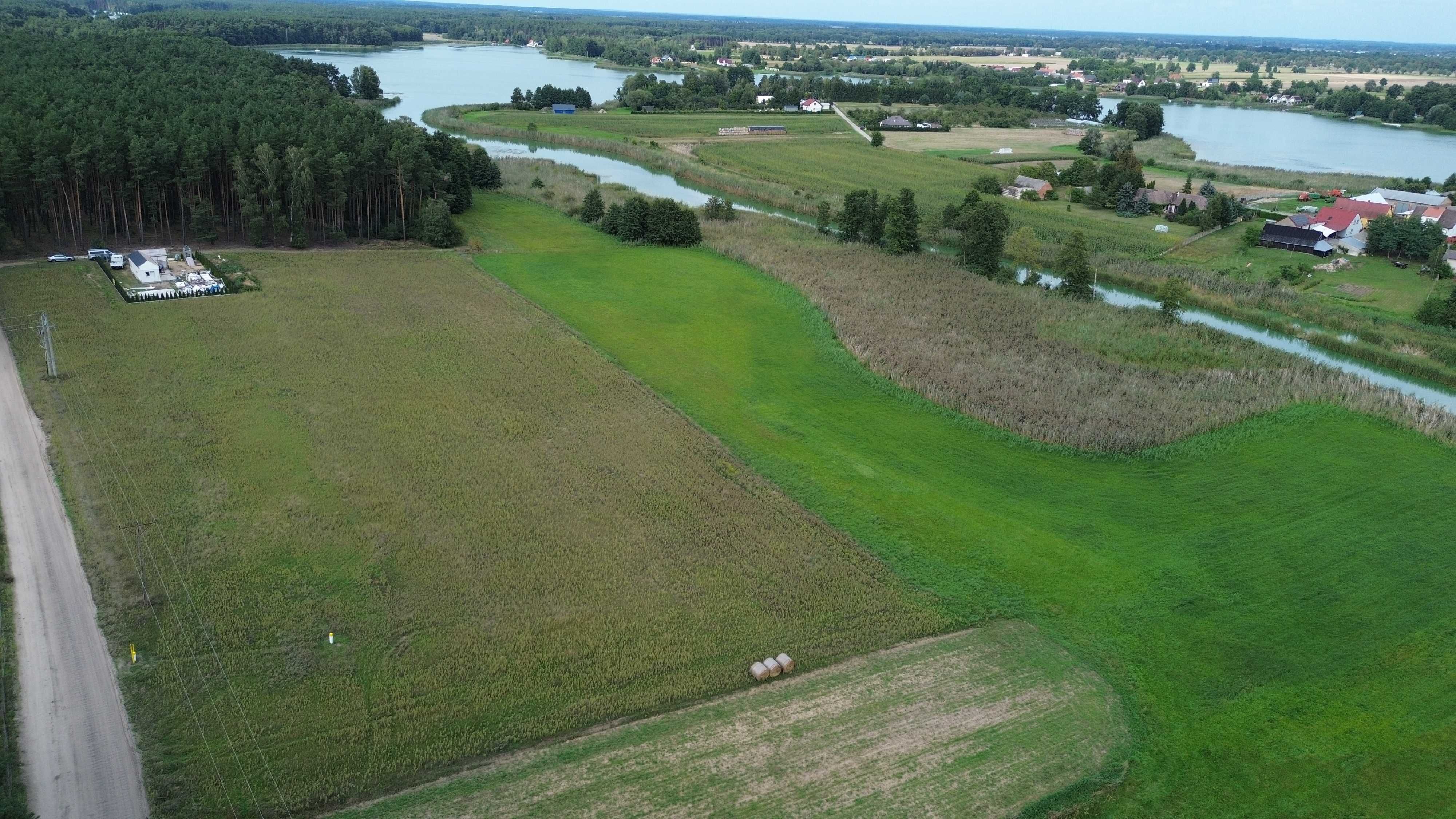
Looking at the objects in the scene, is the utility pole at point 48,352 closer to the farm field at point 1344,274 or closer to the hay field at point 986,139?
the farm field at point 1344,274


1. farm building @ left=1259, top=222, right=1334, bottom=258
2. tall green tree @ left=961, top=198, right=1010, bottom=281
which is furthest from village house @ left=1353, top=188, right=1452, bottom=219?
tall green tree @ left=961, top=198, right=1010, bottom=281

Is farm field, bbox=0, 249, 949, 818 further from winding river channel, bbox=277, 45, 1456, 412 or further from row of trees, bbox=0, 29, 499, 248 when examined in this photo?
winding river channel, bbox=277, 45, 1456, 412

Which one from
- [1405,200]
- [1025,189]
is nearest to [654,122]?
[1025,189]

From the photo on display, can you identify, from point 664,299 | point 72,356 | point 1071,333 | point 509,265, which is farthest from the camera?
point 509,265

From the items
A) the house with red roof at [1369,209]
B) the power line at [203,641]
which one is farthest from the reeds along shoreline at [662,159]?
the power line at [203,641]

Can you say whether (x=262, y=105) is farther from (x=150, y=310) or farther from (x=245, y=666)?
(x=245, y=666)

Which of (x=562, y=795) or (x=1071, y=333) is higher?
(x=1071, y=333)

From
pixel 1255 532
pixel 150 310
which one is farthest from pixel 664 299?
pixel 1255 532
